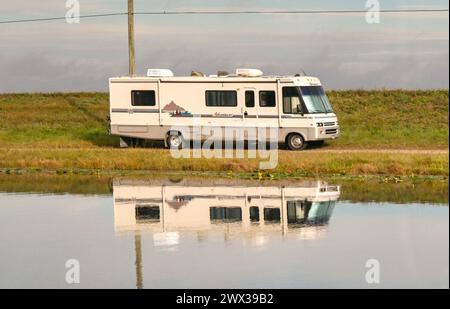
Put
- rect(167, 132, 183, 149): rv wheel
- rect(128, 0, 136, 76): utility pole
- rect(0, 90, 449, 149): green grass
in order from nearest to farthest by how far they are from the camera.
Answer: rect(167, 132, 183, 149): rv wheel → rect(0, 90, 449, 149): green grass → rect(128, 0, 136, 76): utility pole

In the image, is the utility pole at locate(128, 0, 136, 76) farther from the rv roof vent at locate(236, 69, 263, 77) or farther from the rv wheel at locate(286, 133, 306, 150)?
the rv wheel at locate(286, 133, 306, 150)

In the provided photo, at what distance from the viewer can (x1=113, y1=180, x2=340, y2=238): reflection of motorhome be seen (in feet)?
64.8

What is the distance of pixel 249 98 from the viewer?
112 ft

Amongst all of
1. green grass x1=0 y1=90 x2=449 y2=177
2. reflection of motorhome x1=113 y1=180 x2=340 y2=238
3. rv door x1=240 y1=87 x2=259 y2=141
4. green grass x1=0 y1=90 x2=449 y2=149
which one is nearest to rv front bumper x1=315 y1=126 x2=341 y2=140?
green grass x1=0 y1=90 x2=449 y2=177

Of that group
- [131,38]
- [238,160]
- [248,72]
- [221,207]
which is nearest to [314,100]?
[248,72]

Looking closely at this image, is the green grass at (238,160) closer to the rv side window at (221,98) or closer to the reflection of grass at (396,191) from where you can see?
the reflection of grass at (396,191)

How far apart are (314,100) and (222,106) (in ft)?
9.65

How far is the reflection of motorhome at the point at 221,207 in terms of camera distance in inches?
778

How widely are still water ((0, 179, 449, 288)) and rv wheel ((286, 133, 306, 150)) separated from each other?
880 cm

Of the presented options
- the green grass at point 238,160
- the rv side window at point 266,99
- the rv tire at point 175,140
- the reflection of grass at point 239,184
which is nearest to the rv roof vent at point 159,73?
the rv tire at point 175,140

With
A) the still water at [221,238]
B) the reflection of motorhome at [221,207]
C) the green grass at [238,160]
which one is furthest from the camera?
the green grass at [238,160]

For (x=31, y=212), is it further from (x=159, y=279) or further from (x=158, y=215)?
(x=159, y=279)
